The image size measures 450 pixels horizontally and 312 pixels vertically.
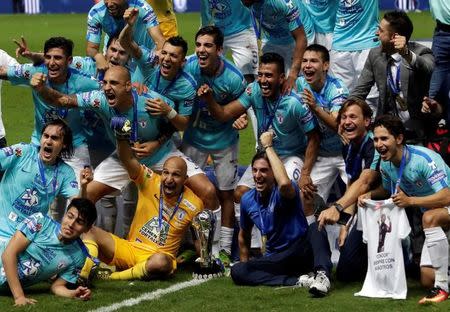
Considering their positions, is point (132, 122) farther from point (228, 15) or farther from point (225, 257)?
point (228, 15)

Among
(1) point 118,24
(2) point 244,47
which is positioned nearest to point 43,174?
(1) point 118,24

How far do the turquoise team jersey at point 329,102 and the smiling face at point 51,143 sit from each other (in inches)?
90.5

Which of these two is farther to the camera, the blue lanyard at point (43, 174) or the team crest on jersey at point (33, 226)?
the blue lanyard at point (43, 174)

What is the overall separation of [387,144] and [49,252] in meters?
2.63

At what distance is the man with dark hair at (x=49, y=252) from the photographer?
31.2 ft

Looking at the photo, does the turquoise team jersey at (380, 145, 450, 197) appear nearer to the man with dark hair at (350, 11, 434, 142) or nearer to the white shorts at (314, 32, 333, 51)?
the man with dark hair at (350, 11, 434, 142)

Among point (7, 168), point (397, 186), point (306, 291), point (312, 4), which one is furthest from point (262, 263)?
point (312, 4)

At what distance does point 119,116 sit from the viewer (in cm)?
1088

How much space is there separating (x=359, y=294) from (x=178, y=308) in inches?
54.3

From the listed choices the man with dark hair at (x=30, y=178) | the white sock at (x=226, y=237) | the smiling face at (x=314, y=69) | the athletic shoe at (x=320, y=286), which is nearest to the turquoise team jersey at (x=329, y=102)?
the smiling face at (x=314, y=69)

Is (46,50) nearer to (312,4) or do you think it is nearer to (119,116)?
→ (119,116)

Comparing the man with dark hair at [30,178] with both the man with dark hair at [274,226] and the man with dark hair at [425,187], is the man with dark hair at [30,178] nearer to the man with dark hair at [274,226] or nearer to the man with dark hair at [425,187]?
the man with dark hair at [274,226]

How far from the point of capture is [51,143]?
10.0 m

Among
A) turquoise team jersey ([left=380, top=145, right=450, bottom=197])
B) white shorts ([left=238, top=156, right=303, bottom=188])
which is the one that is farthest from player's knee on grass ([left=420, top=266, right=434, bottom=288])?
white shorts ([left=238, top=156, right=303, bottom=188])
